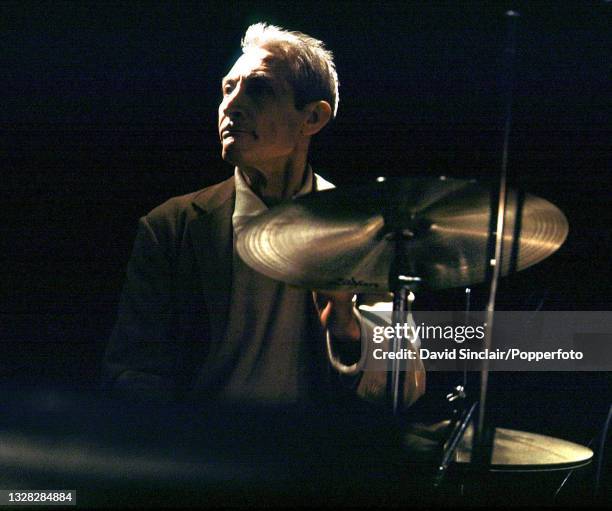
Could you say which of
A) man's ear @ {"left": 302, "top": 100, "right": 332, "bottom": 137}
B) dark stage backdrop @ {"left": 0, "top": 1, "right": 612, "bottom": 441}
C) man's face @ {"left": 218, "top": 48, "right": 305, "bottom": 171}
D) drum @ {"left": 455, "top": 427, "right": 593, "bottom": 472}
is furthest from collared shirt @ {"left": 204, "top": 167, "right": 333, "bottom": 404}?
drum @ {"left": 455, "top": 427, "right": 593, "bottom": 472}

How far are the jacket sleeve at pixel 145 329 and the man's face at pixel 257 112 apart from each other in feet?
0.97

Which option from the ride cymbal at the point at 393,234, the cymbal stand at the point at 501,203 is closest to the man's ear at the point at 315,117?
the ride cymbal at the point at 393,234

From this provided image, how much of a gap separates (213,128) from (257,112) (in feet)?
0.89

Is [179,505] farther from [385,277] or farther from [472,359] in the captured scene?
[472,359]

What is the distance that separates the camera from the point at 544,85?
1962 mm

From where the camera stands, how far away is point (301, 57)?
6.26 ft

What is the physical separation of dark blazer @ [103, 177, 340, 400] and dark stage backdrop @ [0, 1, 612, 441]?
6.5 inches

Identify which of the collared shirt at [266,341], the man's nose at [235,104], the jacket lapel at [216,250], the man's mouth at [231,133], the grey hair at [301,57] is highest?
the grey hair at [301,57]

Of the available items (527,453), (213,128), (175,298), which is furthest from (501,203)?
(213,128)

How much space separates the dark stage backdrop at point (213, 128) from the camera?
191cm

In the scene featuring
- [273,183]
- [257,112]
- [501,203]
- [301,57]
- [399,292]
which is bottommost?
[399,292]

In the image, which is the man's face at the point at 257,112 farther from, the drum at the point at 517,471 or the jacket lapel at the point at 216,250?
the drum at the point at 517,471

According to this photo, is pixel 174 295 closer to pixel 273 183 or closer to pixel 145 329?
pixel 145 329

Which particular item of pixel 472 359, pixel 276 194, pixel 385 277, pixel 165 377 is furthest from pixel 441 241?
pixel 165 377
